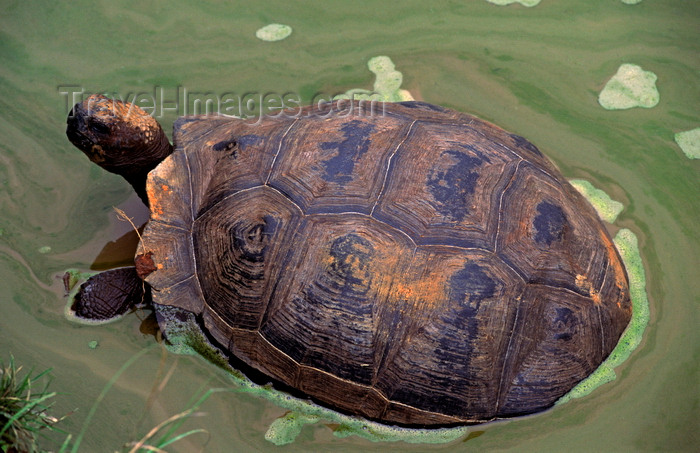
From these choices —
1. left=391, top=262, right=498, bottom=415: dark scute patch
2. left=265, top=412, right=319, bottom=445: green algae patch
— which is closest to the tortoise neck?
left=265, top=412, right=319, bottom=445: green algae patch

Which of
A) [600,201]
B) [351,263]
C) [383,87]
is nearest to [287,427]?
[351,263]

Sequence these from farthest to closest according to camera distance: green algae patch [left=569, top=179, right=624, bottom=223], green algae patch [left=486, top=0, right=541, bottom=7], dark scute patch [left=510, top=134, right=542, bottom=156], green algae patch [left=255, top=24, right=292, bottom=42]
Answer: green algae patch [left=486, top=0, right=541, bottom=7], green algae patch [left=255, top=24, right=292, bottom=42], green algae patch [left=569, top=179, right=624, bottom=223], dark scute patch [left=510, top=134, right=542, bottom=156]

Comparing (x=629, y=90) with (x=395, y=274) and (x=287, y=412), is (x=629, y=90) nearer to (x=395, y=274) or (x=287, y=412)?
(x=395, y=274)

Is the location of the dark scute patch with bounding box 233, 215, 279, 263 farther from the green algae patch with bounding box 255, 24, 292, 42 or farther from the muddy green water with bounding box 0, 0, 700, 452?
the green algae patch with bounding box 255, 24, 292, 42

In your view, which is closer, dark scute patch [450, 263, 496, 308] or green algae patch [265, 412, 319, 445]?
dark scute patch [450, 263, 496, 308]

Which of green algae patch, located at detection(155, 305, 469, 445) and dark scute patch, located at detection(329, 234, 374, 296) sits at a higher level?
dark scute patch, located at detection(329, 234, 374, 296)

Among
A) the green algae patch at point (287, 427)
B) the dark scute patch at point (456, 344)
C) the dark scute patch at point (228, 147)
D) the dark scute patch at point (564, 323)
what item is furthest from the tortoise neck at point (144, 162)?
the dark scute patch at point (564, 323)
